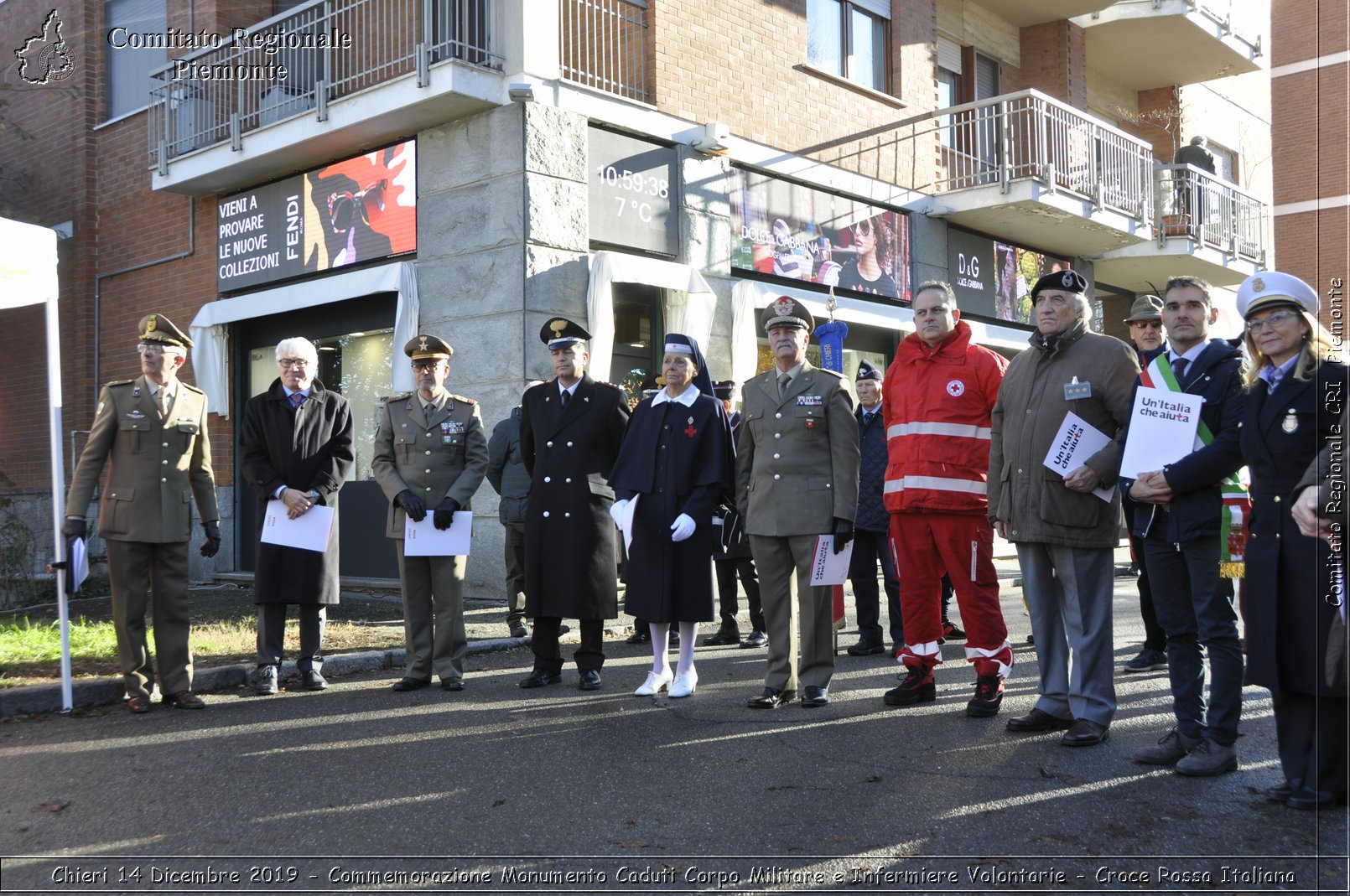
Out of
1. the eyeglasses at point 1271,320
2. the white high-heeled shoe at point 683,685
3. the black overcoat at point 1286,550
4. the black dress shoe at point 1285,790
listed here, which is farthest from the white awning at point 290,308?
the black dress shoe at point 1285,790

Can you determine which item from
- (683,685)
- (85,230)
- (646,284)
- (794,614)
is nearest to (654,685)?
(683,685)

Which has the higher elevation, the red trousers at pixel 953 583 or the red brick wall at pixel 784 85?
the red brick wall at pixel 784 85

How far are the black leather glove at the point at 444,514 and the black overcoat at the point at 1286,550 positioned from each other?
4.67 m

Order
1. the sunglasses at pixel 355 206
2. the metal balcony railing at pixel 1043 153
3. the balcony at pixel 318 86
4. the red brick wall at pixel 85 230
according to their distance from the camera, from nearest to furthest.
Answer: the balcony at pixel 318 86
the sunglasses at pixel 355 206
the red brick wall at pixel 85 230
the metal balcony railing at pixel 1043 153

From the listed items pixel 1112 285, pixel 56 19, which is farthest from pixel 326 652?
pixel 1112 285

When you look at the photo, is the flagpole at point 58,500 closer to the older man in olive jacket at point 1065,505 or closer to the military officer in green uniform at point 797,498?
the military officer in green uniform at point 797,498

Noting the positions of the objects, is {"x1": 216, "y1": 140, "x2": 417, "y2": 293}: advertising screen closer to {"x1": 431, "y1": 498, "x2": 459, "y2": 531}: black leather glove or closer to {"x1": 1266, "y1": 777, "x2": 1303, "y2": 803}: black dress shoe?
{"x1": 431, "y1": 498, "x2": 459, "y2": 531}: black leather glove

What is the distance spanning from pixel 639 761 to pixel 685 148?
10.1 metres

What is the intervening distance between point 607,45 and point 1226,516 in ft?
34.3

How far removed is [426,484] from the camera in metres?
7.79

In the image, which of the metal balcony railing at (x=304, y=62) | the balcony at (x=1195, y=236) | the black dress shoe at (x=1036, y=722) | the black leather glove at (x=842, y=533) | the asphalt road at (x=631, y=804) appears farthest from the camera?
the balcony at (x=1195, y=236)

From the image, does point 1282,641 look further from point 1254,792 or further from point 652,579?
point 652,579

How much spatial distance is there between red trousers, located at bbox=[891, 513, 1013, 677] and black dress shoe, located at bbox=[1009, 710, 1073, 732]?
1.62ft

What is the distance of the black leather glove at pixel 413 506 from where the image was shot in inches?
296
